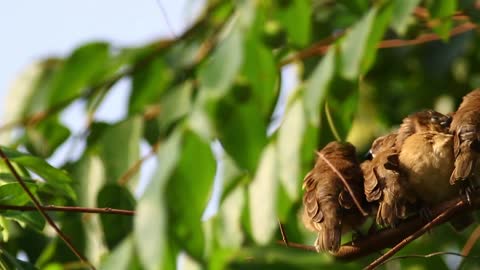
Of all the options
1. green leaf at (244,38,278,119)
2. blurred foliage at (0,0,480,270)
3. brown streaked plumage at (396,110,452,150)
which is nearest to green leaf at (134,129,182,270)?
blurred foliage at (0,0,480,270)

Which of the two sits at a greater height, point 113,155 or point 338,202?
point 113,155

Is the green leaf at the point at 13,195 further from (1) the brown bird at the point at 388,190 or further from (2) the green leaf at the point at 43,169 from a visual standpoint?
(1) the brown bird at the point at 388,190

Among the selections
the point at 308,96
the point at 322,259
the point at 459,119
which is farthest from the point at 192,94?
the point at 322,259

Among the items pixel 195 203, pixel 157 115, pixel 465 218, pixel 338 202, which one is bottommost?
pixel 465 218

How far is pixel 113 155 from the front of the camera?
4.42 meters

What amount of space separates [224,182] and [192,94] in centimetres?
49

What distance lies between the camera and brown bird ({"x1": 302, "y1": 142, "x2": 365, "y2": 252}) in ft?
14.0

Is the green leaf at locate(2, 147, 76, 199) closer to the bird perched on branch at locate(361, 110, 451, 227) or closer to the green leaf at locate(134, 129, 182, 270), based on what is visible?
the green leaf at locate(134, 129, 182, 270)

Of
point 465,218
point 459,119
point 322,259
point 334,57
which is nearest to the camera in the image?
point 322,259

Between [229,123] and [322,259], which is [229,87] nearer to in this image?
[229,123]

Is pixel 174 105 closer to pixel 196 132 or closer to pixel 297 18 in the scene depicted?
pixel 297 18

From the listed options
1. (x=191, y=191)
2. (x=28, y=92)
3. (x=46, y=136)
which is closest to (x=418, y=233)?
(x=191, y=191)

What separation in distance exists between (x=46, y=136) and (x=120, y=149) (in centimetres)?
37

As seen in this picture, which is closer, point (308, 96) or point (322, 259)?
point (322, 259)
